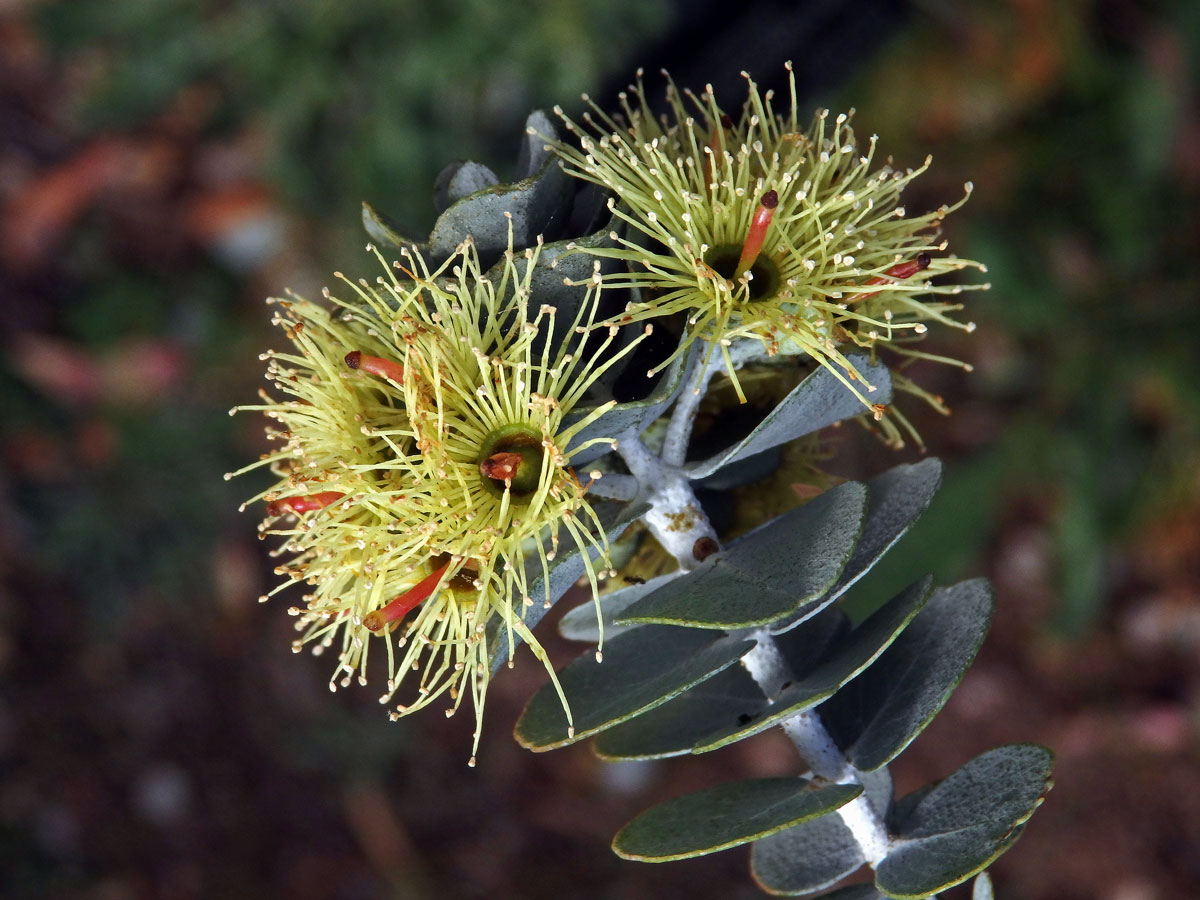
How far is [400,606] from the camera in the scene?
84 centimetres

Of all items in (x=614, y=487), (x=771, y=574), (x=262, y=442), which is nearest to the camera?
(x=771, y=574)

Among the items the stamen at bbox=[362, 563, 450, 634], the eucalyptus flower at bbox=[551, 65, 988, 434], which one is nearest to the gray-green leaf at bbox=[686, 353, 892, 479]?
the eucalyptus flower at bbox=[551, 65, 988, 434]

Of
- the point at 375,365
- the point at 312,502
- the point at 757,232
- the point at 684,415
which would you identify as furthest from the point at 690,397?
the point at 312,502

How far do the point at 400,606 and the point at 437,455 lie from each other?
0.13m

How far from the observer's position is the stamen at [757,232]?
81 cm

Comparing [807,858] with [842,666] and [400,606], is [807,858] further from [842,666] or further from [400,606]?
[400,606]

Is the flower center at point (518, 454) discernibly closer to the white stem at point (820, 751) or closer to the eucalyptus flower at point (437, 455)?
the eucalyptus flower at point (437, 455)

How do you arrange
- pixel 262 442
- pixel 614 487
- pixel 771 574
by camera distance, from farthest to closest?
pixel 262 442 → pixel 614 487 → pixel 771 574

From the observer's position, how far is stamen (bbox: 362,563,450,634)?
84cm

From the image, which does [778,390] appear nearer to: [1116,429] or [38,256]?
[1116,429]

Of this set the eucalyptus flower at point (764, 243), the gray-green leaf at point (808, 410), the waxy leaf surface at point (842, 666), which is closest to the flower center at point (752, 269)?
the eucalyptus flower at point (764, 243)

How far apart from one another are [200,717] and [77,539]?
1.92 ft

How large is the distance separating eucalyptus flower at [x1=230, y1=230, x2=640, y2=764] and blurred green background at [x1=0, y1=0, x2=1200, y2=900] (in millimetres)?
1080

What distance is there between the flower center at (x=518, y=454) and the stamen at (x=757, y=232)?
22cm
